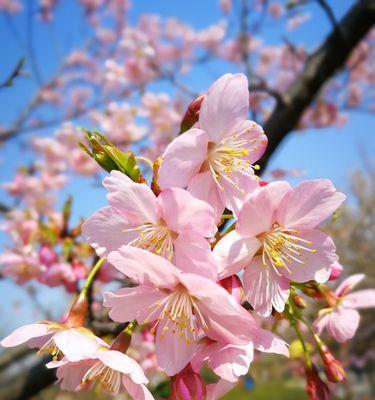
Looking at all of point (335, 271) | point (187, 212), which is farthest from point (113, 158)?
point (335, 271)

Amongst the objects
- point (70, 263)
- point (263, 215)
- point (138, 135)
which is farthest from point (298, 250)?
point (138, 135)

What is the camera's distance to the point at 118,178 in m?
0.74

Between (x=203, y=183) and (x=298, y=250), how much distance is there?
0.88 ft

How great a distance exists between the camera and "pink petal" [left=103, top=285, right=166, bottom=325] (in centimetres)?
73

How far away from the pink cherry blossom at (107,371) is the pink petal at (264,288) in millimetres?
265

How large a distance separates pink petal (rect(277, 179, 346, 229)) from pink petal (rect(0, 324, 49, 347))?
0.55 meters

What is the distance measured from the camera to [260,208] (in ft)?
2.51

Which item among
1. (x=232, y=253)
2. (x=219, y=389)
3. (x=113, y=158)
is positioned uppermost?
(x=113, y=158)

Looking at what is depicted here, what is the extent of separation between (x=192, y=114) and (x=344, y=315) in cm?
65

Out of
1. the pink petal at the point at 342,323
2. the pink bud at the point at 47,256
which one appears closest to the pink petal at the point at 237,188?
the pink petal at the point at 342,323

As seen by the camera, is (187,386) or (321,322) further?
(321,322)

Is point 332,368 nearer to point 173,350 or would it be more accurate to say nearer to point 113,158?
point 173,350

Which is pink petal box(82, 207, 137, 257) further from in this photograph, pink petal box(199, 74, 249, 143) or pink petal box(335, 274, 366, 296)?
pink petal box(335, 274, 366, 296)

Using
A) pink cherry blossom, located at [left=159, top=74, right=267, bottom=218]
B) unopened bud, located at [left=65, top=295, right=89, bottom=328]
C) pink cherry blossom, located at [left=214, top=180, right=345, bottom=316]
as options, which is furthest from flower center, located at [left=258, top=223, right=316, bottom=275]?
unopened bud, located at [left=65, top=295, right=89, bottom=328]
